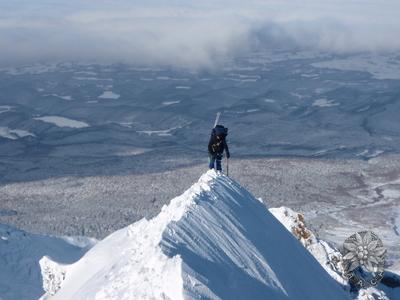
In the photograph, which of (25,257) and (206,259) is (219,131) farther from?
(25,257)

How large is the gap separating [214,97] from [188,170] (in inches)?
3265

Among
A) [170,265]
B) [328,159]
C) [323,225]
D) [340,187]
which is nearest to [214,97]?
[328,159]

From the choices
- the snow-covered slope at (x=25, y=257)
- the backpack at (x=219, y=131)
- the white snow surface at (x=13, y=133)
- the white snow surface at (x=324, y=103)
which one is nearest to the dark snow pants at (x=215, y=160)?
the backpack at (x=219, y=131)

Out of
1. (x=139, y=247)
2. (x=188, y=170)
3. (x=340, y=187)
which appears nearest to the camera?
(x=139, y=247)

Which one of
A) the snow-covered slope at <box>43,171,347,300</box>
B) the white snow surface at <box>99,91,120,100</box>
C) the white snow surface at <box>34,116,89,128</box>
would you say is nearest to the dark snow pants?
the snow-covered slope at <box>43,171,347,300</box>

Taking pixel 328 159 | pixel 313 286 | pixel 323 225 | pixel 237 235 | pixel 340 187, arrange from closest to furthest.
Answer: pixel 237 235, pixel 313 286, pixel 323 225, pixel 340 187, pixel 328 159

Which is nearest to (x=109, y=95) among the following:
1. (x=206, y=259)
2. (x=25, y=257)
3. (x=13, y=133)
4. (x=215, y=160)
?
(x=13, y=133)

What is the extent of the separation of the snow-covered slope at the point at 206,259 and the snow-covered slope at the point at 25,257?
44.1 feet

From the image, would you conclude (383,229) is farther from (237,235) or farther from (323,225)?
(237,235)

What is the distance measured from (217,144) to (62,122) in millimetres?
132770

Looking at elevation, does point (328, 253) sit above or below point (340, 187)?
above

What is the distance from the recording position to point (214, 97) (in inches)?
6924

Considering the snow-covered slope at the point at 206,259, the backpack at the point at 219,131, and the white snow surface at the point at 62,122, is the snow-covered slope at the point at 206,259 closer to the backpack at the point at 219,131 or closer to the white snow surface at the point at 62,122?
the backpack at the point at 219,131

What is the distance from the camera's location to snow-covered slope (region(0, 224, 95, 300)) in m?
29.7
